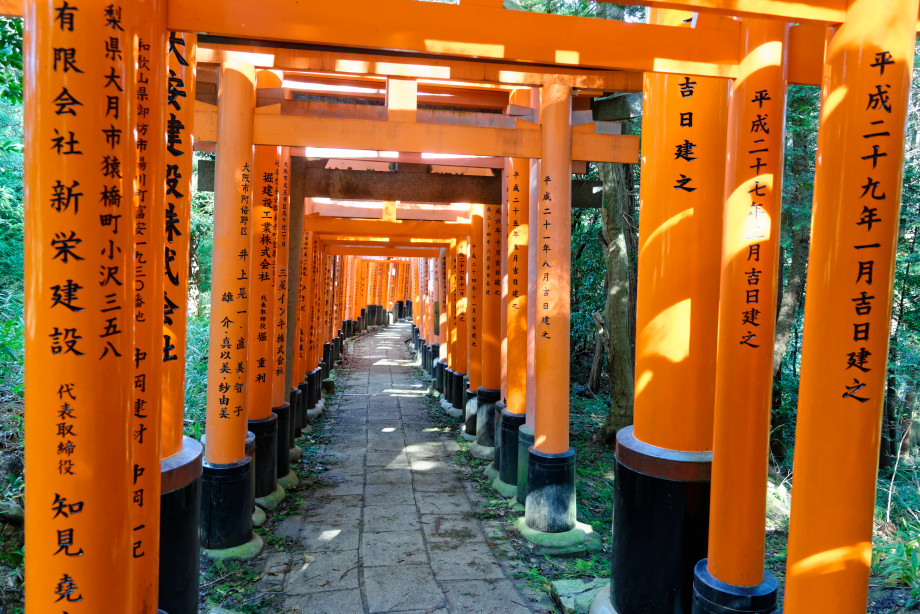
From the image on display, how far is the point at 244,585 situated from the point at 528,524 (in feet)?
7.71

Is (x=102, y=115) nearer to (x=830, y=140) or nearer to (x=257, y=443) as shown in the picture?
(x=830, y=140)

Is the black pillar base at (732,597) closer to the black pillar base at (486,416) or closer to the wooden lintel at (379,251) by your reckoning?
the black pillar base at (486,416)

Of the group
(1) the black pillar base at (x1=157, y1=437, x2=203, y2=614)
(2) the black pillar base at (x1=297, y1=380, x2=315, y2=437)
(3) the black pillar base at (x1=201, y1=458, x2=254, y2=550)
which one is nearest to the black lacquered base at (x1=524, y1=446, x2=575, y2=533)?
(3) the black pillar base at (x1=201, y1=458, x2=254, y2=550)

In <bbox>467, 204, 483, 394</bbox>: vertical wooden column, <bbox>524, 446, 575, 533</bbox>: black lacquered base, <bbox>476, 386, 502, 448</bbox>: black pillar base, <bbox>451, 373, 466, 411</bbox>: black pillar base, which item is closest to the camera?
<bbox>524, 446, 575, 533</bbox>: black lacquered base

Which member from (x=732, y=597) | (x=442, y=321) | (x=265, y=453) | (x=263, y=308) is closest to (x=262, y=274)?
(x=263, y=308)

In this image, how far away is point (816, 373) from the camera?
7.75ft

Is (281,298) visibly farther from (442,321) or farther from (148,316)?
(442,321)

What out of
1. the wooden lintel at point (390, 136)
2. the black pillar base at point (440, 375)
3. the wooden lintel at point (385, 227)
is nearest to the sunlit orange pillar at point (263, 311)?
the wooden lintel at point (390, 136)

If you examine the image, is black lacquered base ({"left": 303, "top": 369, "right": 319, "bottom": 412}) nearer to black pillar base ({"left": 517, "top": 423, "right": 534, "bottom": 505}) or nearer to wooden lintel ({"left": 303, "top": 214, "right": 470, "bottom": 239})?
wooden lintel ({"left": 303, "top": 214, "right": 470, "bottom": 239})

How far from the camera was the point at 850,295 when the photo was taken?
2.29 meters

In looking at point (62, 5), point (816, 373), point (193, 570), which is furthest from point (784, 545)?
point (62, 5)

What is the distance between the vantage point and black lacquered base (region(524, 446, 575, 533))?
5375mm

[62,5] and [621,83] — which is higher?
[621,83]

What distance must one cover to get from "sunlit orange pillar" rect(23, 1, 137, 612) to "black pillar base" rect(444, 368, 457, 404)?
30.7 feet
